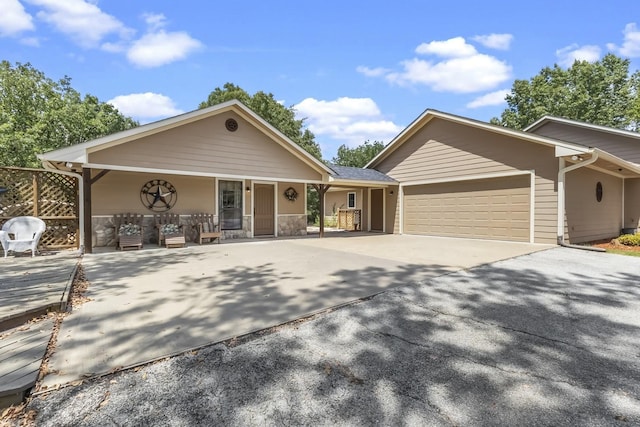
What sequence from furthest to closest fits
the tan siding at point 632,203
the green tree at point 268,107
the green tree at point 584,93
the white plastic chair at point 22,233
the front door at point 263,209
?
the green tree at point 584,93 → the green tree at point 268,107 → the tan siding at point 632,203 → the front door at point 263,209 → the white plastic chair at point 22,233

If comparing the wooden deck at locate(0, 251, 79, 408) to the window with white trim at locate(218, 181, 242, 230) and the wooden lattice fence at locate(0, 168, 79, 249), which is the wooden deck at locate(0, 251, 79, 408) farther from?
the window with white trim at locate(218, 181, 242, 230)

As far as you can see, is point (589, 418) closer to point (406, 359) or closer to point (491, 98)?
point (406, 359)

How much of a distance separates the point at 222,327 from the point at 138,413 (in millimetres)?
1257

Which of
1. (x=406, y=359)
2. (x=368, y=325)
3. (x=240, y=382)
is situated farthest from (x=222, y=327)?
(x=406, y=359)

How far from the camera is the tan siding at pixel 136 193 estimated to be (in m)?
9.29

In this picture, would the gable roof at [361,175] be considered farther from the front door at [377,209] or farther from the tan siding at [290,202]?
the tan siding at [290,202]

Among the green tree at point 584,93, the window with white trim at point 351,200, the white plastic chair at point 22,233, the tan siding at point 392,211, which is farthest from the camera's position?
the green tree at point 584,93

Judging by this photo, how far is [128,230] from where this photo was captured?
8.94 m

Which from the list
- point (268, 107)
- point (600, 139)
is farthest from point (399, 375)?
point (268, 107)

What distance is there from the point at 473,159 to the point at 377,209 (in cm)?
525

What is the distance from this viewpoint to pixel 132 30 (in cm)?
1034

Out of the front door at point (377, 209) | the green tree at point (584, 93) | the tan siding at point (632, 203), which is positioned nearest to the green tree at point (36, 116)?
the front door at point (377, 209)

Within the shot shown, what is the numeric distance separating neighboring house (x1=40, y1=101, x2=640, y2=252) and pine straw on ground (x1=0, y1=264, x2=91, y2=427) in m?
4.03

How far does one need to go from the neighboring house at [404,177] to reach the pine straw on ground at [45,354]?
403cm
